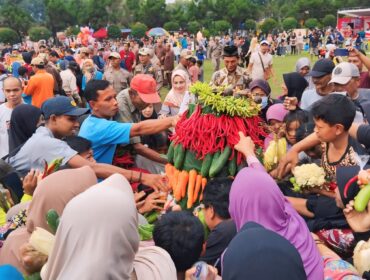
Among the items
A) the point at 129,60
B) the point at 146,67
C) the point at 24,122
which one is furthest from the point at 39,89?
the point at 129,60

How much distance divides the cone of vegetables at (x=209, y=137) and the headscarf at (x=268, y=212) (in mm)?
496

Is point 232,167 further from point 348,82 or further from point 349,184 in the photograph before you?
point 348,82

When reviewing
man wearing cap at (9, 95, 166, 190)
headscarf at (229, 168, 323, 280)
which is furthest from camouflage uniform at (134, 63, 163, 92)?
headscarf at (229, 168, 323, 280)

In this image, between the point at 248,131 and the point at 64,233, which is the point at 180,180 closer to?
the point at 248,131

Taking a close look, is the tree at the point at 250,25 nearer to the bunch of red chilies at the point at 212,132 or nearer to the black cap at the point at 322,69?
the black cap at the point at 322,69

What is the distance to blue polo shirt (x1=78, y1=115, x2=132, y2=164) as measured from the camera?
414 centimetres

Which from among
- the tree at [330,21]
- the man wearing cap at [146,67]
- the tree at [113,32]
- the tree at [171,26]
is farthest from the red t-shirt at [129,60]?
the tree at [330,21]

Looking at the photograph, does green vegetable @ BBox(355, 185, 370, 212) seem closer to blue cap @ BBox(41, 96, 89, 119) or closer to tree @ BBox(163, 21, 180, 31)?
blue cap @ BBox(41, 96, 89, 119)

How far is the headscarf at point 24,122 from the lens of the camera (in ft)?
16.8

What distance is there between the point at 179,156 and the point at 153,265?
4.01ft

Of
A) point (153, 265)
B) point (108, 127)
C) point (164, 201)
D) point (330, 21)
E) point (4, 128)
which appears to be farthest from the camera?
point (330, 21)

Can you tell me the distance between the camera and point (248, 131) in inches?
137

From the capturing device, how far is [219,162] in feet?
11.2

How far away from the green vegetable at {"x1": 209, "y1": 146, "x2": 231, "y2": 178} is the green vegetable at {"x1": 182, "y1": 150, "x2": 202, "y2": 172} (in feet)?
0.39
